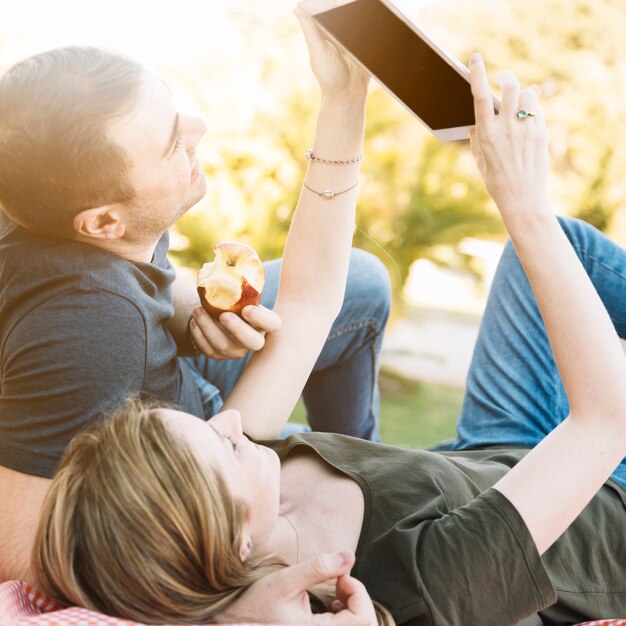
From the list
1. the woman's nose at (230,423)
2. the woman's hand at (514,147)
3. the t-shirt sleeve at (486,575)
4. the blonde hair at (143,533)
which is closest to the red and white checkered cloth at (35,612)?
the blonde hair at (143,533)

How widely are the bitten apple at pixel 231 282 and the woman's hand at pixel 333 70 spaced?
44 centimetres

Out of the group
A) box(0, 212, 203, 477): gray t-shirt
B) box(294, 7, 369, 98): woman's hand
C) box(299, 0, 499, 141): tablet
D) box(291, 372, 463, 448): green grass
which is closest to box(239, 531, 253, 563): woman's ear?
box(0, 212, 203, 477): gray t-shirt

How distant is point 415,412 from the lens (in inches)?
193

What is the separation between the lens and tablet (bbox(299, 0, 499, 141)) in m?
1.51

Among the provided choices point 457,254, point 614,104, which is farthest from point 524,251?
point 614,104

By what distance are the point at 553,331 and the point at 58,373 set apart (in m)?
0.92

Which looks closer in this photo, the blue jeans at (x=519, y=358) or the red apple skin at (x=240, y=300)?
the red apple skin at (x=240, y=300)

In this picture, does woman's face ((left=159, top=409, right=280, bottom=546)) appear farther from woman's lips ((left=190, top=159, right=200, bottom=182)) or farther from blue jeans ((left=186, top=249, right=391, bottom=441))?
blue jeans ((left=186, top=249, right=391, bottom=441))

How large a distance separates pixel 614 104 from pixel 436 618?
8551 mm

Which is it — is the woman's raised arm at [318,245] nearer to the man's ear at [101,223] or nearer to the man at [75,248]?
the man at [75,248]

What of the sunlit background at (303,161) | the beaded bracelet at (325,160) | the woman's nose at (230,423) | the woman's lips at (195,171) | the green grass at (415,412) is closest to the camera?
the woman's nose at (230,423)

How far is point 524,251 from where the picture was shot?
1483 mm

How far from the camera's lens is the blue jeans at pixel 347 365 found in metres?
2.32

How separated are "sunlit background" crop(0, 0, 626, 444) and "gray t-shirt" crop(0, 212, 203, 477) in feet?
6.17
